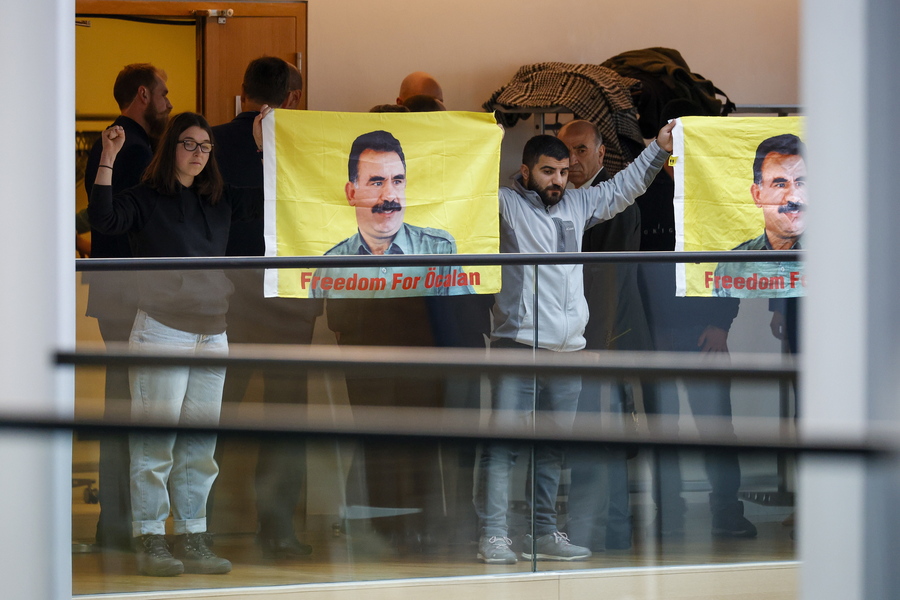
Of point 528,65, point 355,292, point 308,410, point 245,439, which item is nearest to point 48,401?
point 245,439

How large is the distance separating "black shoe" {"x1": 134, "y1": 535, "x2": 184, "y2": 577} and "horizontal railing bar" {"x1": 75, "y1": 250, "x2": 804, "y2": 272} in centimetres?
77

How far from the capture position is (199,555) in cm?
294

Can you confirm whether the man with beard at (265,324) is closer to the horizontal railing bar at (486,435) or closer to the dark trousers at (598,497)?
the dark trousers at (598,497)

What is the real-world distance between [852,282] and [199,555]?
239 centimetres

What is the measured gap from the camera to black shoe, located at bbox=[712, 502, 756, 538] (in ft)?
9.89

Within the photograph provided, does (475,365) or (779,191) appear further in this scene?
(779,191)

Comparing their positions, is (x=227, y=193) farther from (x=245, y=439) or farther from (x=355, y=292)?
(x=245, y=439)

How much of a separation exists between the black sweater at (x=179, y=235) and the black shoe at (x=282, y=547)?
0.62 m

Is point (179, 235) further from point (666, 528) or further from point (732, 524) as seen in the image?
point (732, 524)

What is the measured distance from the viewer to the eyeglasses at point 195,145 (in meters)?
3.20

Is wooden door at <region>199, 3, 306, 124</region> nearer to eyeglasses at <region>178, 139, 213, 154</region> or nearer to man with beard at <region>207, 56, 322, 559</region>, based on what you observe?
man with beard at <region>207, 56, 322, 559</region>

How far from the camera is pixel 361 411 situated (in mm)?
2980

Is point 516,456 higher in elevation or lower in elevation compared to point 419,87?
lower

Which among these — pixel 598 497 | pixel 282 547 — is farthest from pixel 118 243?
pixel 598 497
